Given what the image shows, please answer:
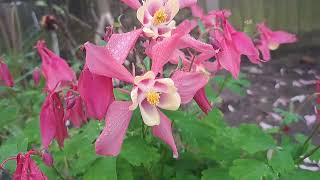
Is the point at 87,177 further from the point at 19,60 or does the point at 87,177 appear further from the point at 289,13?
the point at 289,13

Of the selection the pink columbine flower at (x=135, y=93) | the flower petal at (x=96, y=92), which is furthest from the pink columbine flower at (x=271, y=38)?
the flower petal at (x=96, y=92)

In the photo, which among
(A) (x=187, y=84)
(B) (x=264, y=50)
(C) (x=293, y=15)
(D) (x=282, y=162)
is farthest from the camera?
(C) (x=293, y=15)

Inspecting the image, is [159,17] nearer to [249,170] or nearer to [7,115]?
[249,170]

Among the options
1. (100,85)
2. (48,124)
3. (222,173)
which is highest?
(100,85)

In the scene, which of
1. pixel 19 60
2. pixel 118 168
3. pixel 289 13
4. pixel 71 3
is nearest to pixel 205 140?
pixel 118 168

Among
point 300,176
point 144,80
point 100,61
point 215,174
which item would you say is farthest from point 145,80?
point 300,176

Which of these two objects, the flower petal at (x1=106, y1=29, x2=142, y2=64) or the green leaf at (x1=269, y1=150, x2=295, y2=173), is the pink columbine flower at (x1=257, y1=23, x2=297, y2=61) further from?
the flower petal at (x1=106, y1=29, x2=142, y2=64)
